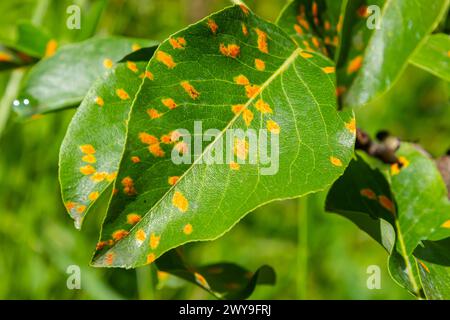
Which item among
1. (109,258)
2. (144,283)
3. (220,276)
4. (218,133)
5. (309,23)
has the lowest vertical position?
(144,283)

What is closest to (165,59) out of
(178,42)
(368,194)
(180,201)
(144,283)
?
(178,42)

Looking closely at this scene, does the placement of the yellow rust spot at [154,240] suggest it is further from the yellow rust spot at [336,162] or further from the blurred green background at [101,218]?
the blurred green background at [101,218]

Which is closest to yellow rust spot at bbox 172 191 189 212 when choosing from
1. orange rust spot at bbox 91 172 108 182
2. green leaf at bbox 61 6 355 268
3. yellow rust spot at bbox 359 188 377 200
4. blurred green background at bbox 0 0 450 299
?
green leaf at bbox 61 6 355 268

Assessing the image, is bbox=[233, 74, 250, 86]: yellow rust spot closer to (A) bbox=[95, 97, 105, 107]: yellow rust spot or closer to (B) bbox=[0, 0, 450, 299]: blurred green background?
(A) bbox=[95, 97, 105, 107]: yellow rust spot

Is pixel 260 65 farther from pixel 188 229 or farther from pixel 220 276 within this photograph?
pixel 220 276

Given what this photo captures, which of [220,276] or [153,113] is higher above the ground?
[153,113]

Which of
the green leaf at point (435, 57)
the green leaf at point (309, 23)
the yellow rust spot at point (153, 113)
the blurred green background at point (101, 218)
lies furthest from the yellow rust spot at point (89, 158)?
the blurred green background at point (101, 218)

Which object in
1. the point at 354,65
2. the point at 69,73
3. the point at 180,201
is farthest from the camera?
the point at 69,73
